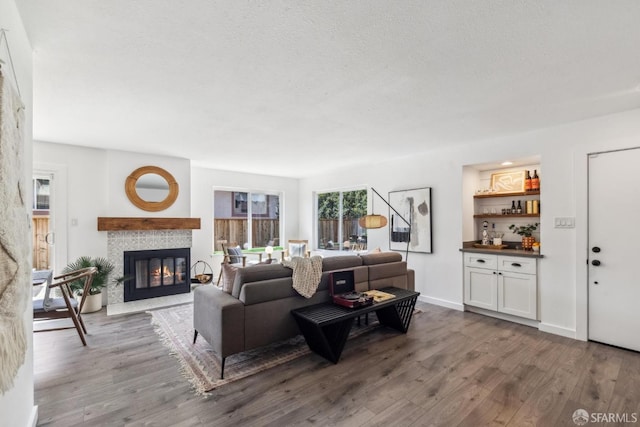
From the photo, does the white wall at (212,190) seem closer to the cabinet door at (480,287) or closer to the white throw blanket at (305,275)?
the white throw blanket at (305,275)

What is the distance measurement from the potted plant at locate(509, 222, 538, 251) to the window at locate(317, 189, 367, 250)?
8.42ft

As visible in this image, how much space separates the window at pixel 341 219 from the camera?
20.0 ft

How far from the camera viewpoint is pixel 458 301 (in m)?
4.23

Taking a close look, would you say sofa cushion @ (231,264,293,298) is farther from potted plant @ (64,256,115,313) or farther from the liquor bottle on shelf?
the liquor bottle on shelf

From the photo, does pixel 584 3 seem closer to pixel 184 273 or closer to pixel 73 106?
pixel 73 106

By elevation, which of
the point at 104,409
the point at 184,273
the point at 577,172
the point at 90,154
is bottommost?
A: the point at 104,409

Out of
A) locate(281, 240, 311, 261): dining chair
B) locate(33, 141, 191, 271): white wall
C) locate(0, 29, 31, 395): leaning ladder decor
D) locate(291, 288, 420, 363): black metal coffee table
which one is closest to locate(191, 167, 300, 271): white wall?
locate(281, 240, 311, 261): dining chair

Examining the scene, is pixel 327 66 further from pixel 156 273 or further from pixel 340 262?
pixel 156 273

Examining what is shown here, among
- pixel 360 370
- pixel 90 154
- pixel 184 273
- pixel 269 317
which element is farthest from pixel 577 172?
pixel 90 154

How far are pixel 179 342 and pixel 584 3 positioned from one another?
13.1 ft

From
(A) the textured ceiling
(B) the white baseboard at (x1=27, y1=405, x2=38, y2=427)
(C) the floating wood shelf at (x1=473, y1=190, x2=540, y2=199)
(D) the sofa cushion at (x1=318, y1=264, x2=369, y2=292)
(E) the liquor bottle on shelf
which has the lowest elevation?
(B) the white baseboard at (x1=27, y1=405, x2=38, y2=427)

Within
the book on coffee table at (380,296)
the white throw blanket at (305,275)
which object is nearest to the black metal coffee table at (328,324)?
the book on coffee table at (380,296)

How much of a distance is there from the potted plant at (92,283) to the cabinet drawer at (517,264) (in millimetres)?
5360

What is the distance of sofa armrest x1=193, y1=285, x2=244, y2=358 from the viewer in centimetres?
241
